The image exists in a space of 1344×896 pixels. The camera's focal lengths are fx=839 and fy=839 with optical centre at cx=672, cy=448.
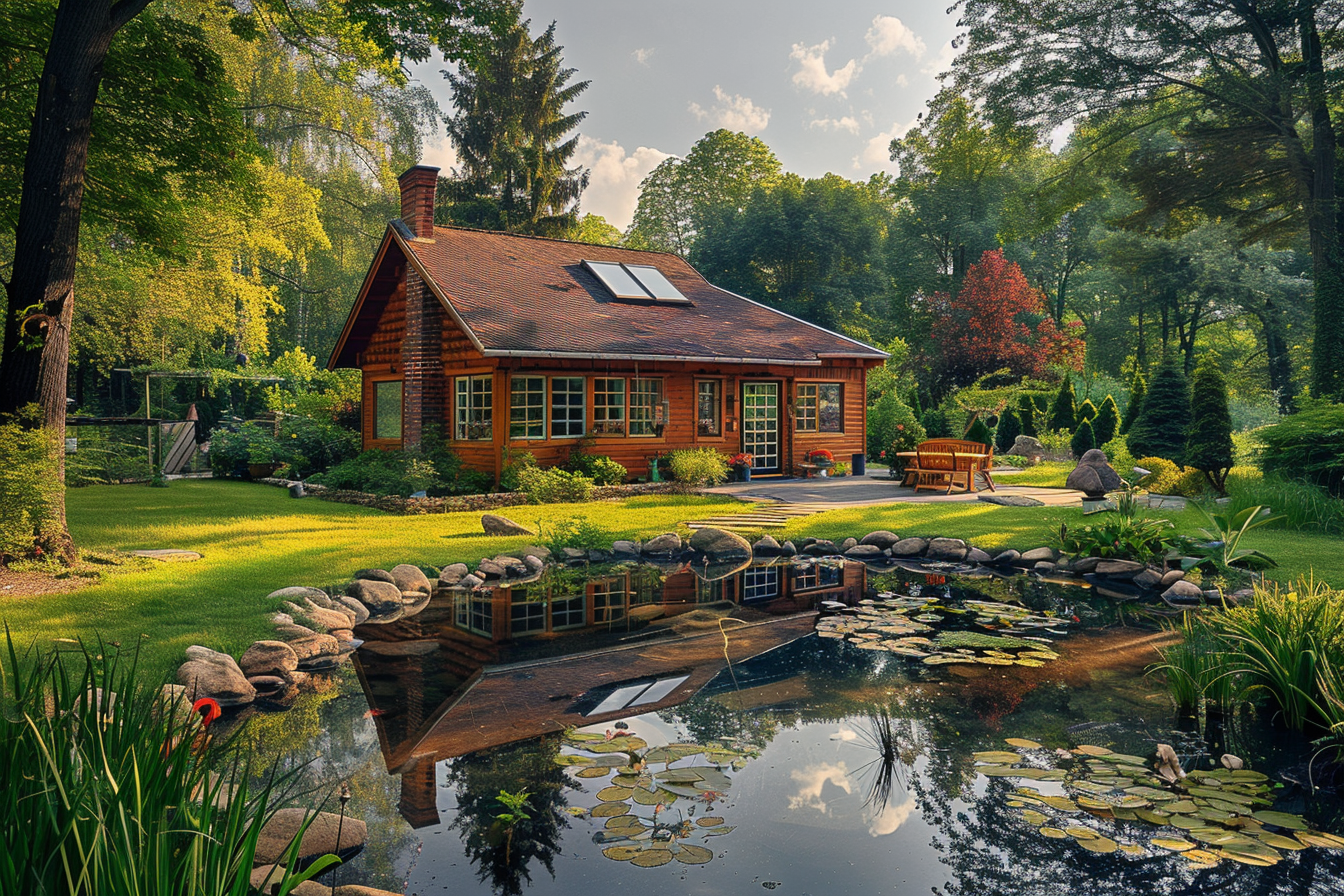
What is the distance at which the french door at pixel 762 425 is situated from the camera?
1864cm

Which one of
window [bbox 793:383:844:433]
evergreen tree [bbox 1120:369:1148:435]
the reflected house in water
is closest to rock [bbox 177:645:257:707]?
the reflected house in water

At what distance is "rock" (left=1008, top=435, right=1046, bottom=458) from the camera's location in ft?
76.9

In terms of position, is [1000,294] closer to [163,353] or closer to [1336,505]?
[1336,505]

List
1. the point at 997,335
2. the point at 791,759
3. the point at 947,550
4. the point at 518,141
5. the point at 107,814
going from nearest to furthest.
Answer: the point at 107,814 < the point at 791,759 < the point at 947,550 < the point at 997,335 < the point at 518,141

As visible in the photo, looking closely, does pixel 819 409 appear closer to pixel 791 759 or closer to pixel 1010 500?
pixel 1010 500

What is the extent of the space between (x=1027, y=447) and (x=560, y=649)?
20271 millimetres

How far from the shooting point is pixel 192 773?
2.44 metres

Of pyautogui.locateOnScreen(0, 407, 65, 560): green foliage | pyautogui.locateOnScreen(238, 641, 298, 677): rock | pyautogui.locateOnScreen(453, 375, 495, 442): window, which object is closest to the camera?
pyautogui.locateOnScreen(238, 641, 298, 677): rock

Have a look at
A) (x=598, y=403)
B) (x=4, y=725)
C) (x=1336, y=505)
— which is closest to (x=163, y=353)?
(x=598, y=403)

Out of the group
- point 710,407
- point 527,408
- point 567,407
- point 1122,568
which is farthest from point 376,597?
point 710,407

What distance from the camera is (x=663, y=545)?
1092 cm

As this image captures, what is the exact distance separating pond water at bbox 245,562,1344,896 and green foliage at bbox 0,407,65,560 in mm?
3385

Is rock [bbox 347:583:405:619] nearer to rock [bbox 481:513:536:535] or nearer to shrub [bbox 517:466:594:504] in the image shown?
rock [bbox 481:513:536:535]

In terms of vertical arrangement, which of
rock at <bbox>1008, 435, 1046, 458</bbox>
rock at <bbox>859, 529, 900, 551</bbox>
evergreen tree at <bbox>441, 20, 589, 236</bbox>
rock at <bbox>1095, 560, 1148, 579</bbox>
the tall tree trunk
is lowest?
rock at <bbox>1095, 560, 1148, 579</bbox>
